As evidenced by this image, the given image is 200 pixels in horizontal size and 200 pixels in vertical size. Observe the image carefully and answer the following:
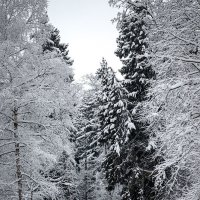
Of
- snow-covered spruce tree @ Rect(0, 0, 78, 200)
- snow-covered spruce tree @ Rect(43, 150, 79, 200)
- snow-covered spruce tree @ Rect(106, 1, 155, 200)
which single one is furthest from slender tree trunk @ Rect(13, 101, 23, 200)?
snow-covered spruce tree @ Rect(106, 1, 155, 200)

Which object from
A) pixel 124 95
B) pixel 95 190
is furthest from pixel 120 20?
pixel 95 190

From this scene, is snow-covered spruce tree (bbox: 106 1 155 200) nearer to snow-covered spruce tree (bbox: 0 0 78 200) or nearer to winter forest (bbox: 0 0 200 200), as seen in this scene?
winter forest (bbox: 0 0 200 200)

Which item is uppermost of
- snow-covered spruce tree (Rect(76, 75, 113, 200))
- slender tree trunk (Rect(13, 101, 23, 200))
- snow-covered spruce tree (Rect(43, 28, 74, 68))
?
snow-covered spruce tree (Rect(43, 28, 74, 68))

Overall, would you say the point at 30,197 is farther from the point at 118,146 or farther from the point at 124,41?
the point at 124,41

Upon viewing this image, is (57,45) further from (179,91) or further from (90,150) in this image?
(179,91)

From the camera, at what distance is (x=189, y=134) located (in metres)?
6.48

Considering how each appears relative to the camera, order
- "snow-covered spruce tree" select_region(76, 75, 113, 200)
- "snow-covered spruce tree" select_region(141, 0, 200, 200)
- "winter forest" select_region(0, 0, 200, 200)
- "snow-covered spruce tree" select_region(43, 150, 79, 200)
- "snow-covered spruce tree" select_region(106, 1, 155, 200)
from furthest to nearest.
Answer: "snow-covered spruce tree" select_region(76, 75, 113, 200) → "snow-covered spruce tree" select_region(43, 150, 79, 200) → "snow-covered spruce tree" select_region(106, 1, 155, 200) → "winter forest" select_region(0, 0, 200, 200) → "snow-covered spruce tree" select_region(141, 0, 200, 200)

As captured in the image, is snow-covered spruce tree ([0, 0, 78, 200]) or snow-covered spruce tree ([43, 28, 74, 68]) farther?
snow-covered spruce tree ([43, 28, 74, 68])

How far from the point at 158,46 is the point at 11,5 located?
5.93 m

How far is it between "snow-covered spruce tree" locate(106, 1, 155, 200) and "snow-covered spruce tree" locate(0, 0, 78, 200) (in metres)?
4.28

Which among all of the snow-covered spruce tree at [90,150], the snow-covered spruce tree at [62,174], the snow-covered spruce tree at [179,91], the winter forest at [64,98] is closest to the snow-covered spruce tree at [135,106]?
the winter forest at [64,98]

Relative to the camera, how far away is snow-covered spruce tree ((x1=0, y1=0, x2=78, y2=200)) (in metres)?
9.39

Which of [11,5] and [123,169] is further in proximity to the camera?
[123,169]

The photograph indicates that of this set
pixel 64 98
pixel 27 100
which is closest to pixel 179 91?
pixel 27 100
